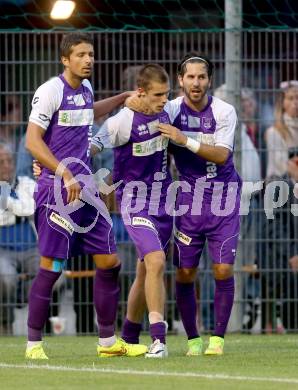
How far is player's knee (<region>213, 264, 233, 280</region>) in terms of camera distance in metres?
10.2

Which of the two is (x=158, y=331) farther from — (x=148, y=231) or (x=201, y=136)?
(x=201, y=136)

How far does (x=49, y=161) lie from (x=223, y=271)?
1.67m

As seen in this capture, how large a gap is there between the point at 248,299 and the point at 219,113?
12.1 ft

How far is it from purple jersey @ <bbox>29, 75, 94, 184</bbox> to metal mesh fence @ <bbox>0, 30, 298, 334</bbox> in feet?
11.7

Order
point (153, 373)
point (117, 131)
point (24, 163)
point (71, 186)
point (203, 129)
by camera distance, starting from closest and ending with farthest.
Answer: point (153, 373) < point (71, 186) < point (117, 131) < point (203, 129) < point (24, 163)

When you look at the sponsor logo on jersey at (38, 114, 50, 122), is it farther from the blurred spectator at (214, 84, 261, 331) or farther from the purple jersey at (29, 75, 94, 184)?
the blurred spectator at (214, 84, 261, 331)

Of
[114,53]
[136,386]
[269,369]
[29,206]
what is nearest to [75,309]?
[29,206]

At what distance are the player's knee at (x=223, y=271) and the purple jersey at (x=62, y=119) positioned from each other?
128 centimetres

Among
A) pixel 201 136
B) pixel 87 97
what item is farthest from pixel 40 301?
pixel 201 136

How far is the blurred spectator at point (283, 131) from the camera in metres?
13.4

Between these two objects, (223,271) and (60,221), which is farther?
(223,271)

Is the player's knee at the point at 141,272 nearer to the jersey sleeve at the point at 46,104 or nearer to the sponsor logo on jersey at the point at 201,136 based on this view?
the sponsor logo on jersey at the point at 201,136

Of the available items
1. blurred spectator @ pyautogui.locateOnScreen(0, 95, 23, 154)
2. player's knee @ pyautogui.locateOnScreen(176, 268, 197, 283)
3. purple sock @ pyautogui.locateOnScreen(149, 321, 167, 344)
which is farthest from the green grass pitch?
blurred spectator @ pyautogui.locateOnScreen(0, 95, 23, 154)

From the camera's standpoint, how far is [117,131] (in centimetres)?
1005
